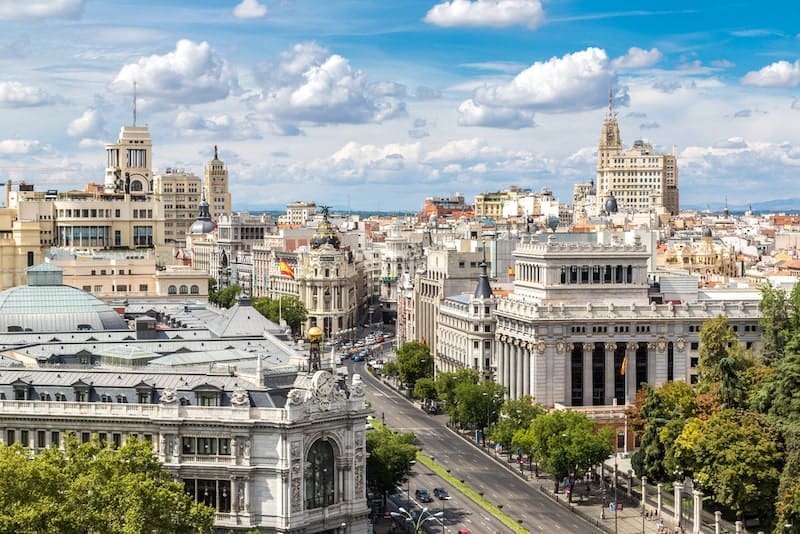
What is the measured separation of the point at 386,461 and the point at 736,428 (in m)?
36.0

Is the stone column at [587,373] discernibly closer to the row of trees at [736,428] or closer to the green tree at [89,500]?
the row of trees at [736,428]

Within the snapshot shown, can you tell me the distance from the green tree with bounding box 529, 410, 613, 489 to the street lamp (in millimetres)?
16925

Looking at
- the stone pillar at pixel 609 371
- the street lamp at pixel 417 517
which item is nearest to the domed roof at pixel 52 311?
the street lamp at pixel 417 517

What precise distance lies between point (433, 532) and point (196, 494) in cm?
3165

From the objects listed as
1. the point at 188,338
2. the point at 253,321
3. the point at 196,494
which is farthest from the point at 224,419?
the point at 253,321

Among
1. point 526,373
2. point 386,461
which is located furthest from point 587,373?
point 386,461

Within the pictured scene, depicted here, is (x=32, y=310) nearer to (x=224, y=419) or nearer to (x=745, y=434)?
(x=224, y=419)

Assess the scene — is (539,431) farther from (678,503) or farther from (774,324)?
(774,324)

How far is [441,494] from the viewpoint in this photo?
6324 inches

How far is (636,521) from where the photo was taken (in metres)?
152

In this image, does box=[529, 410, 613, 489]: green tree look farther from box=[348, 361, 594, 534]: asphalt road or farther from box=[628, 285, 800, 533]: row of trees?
box=[628, 285, 800, 533]: row of trees

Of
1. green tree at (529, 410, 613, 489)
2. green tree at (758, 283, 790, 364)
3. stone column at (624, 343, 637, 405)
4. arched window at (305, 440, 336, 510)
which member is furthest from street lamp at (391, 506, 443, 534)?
green tree at (758, 283, 790, 364)

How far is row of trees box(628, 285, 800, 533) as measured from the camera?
142 metres

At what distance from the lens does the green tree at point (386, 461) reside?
490ft
